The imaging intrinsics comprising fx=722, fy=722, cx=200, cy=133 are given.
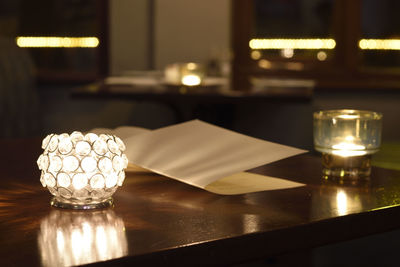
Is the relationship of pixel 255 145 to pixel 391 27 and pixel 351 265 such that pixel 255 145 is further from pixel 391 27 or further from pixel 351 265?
pixel 391 27

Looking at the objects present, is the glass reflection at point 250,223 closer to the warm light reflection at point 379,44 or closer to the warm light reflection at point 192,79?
the warm light reflection at point 192,79

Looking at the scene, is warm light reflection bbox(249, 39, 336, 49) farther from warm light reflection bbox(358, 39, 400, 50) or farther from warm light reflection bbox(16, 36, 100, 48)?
warm light reflection bbox(16, 36, 100, 48)

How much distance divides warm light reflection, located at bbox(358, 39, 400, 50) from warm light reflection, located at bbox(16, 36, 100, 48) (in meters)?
1.45

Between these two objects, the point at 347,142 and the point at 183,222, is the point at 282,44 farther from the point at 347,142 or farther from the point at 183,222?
the point at 183,222

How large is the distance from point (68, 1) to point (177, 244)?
11.5 ft

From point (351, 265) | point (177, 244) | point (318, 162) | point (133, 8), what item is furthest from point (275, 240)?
point (133, 8)

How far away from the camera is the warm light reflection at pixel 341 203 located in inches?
30.6

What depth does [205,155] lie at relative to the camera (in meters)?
0.97

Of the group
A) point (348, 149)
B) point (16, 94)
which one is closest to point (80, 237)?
point (348, 149)

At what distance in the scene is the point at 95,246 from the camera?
64 centimetres

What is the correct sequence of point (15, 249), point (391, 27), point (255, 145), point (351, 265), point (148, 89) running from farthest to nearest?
point (391, 27)
point (148, 89)
point (351, 265)
point (255, 145)
point (15, 249)

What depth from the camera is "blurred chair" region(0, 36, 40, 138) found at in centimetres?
322

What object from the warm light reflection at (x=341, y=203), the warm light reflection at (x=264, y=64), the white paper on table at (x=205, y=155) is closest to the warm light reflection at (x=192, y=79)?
the warm light reflection at (x=264, y=64)

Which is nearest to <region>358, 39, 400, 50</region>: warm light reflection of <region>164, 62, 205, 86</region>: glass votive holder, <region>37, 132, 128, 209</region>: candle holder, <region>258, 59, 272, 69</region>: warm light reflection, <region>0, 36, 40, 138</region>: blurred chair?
<region>258, 59, 272, 69</region>: warm light reflection
